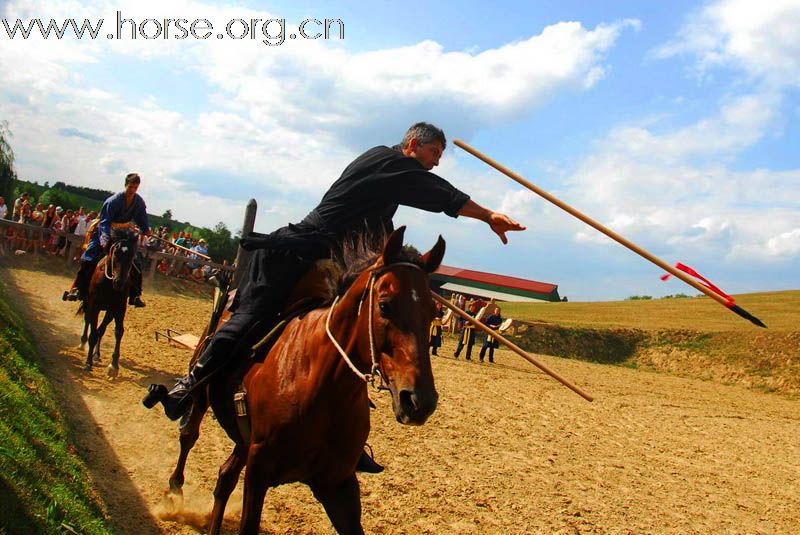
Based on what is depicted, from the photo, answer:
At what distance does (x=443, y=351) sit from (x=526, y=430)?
14096 mm

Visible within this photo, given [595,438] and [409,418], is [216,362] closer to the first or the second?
[409,418]

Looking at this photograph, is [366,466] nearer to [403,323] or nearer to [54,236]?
[403,323]

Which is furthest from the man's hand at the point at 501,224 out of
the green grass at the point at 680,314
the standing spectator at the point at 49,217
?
the green grass at the point at 680,314

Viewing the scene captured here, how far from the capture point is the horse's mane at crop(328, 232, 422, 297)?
13.3 ft

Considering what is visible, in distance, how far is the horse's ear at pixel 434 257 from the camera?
4008mm

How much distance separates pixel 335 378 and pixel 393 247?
943 millimetres

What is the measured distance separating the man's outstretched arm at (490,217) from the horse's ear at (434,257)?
1.72 ft

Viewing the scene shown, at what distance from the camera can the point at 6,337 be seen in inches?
371

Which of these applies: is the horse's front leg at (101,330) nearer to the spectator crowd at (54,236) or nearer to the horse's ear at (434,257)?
the horse's ear at (434,257)

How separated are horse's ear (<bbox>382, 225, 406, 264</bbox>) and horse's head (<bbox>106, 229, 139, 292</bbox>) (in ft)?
30.0

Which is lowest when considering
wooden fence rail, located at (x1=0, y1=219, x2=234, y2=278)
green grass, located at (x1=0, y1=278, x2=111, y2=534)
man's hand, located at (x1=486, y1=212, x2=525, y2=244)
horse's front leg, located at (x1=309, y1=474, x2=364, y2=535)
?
green grass, located at (x1=0, y1=278, x2=111, y2=534)

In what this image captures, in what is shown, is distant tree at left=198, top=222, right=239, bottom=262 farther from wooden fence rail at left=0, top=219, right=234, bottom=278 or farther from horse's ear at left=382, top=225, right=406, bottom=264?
horse's ear at left=382, top=225, right=406, bottom=264

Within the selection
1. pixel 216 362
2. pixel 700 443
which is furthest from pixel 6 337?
pixel 700 443

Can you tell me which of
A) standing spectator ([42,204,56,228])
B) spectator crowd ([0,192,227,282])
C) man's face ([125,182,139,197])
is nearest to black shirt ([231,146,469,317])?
man's face ([125,182,139,197])
